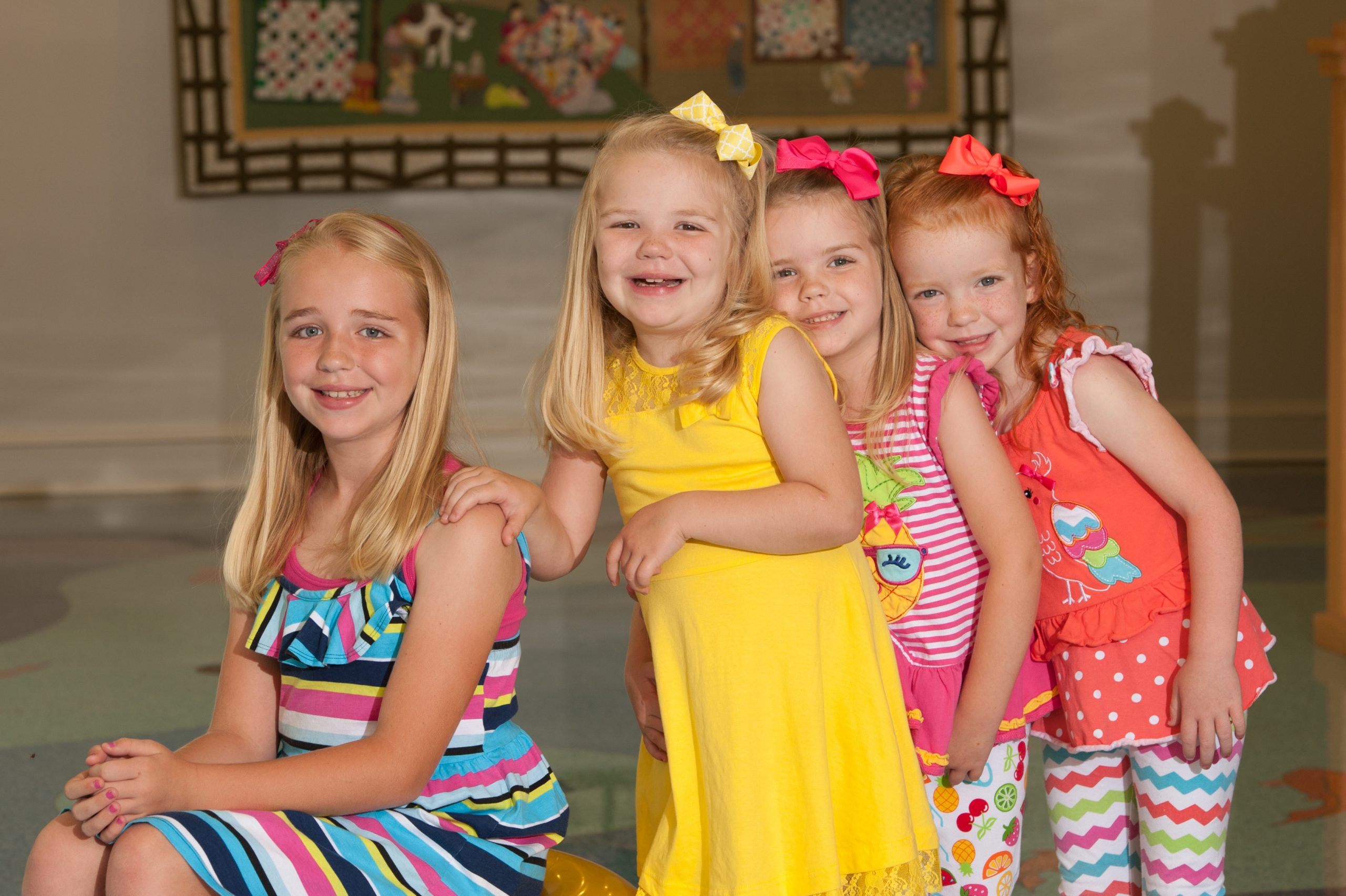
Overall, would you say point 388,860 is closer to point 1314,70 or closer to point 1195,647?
point 1195,647

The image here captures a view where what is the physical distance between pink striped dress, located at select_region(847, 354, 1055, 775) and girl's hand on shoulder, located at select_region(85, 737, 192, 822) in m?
0.61

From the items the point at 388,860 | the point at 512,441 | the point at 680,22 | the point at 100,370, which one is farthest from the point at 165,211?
the point at 388,860

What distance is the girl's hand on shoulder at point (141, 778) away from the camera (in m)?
0.88

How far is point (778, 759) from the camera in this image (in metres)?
0.96

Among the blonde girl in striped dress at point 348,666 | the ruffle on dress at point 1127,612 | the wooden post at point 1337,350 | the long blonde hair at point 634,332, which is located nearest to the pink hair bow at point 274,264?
the blonde girl in striped dress at point 348,666

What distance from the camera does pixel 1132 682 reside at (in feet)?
3.69

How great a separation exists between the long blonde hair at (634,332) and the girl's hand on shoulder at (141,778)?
42cm

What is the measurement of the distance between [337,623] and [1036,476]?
66 cm

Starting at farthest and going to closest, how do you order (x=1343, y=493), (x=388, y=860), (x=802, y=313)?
(x=1343, y=493) < (x=802, y=313) < (x=388, y=860)

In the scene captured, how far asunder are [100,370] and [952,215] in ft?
14.2

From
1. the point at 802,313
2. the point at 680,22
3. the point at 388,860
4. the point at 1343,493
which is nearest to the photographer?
the point at 388,860

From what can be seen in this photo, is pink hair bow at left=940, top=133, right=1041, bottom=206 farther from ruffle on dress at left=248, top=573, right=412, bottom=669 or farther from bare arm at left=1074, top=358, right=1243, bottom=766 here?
ruffle on dress at left=248, top=573, right=412, bottom=669

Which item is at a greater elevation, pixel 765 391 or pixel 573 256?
pixel 573 256

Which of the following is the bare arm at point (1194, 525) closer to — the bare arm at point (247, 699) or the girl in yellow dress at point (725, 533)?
the girl in yellow dress at point (725, 533)
